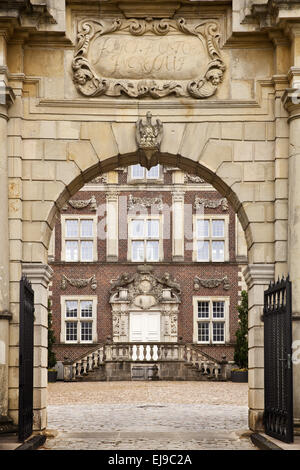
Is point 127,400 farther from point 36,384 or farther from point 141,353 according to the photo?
point 141,353

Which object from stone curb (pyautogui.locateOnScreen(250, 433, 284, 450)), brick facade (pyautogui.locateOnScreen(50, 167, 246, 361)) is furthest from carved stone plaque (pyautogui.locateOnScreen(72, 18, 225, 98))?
brick facade (pyautogui.locateOnScreen(50, 167, 246, 361))

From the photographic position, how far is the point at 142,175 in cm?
3638

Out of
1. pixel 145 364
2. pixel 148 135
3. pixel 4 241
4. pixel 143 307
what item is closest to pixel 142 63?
pixel 148 135

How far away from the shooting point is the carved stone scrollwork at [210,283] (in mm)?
35875

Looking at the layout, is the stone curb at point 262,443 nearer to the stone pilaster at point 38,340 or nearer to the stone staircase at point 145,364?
the stone pilaster at point 38,340

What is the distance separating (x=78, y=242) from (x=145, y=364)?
6332mm

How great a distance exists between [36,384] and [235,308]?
75.8 feet

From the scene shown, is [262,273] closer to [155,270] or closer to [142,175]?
[155,270]

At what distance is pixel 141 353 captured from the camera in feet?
107

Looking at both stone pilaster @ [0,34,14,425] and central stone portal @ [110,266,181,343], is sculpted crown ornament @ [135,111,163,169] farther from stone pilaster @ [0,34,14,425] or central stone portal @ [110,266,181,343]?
central stone portal @ [110,266,181,343]

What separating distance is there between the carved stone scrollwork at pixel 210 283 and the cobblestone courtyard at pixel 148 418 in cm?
861

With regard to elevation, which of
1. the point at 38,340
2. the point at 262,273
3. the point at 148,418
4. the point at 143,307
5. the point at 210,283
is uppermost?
the point at 210,283

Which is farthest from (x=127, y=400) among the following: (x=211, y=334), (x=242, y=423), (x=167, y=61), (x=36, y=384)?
(x=211, y=334)

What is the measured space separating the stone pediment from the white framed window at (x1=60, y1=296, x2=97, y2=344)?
0.98 meters
